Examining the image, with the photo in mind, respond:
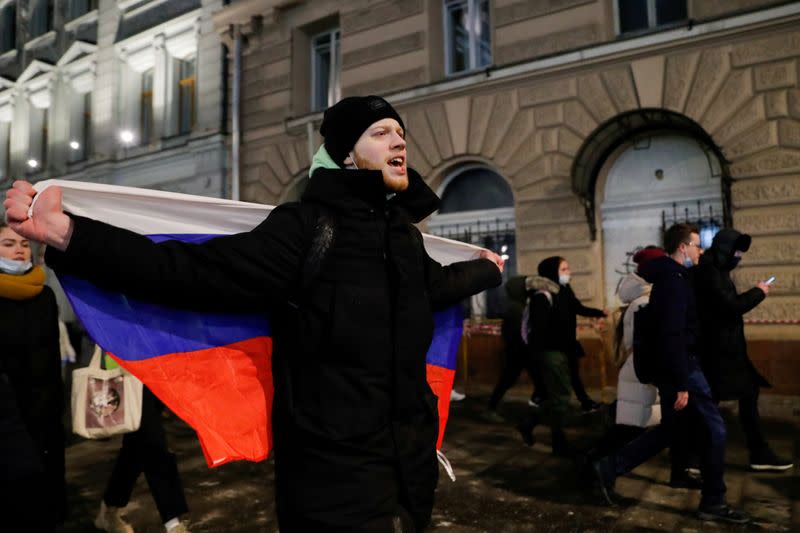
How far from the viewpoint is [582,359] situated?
29.0 ft

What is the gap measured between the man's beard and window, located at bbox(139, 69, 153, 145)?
54.5 ft

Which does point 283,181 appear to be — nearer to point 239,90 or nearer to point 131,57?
point 239,90

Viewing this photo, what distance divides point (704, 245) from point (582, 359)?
2.63 meters

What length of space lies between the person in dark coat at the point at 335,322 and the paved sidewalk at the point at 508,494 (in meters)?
2.51

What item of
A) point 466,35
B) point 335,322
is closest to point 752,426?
point 335,322

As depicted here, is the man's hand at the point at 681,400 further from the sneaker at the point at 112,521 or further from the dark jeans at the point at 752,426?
the sneaker at the point at 112,521

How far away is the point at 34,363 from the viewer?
3264mm

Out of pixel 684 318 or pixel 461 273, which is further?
pixel 684 318

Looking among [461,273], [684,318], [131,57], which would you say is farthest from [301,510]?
[131,57]

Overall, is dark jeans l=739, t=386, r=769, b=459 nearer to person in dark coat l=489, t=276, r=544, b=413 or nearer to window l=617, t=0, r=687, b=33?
person in dark coat l=489, t=276, r=544, b=413

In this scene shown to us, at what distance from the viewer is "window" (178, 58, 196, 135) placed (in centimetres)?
1578

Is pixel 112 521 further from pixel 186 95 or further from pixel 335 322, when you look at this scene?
pixel 186 95

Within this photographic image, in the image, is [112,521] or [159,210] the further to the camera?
[112,521]

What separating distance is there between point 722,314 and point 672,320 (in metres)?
0.89
